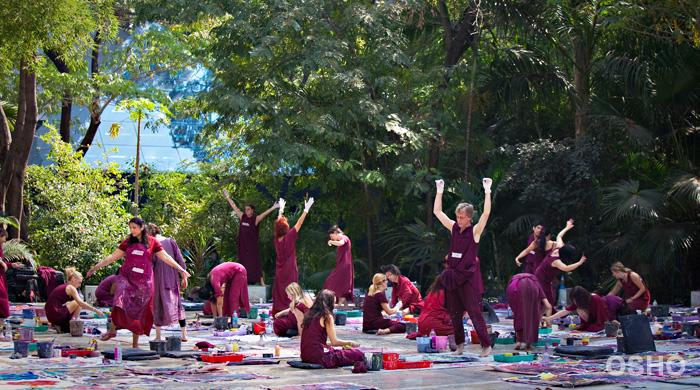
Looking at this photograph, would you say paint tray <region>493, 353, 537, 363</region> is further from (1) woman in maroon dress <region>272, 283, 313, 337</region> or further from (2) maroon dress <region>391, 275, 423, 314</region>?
(2) maroon dress <region>391, 275, 423, 314</region>

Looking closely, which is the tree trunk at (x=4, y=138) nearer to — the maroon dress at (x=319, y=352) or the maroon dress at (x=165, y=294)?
the maroon dress at (x=165, y=294)

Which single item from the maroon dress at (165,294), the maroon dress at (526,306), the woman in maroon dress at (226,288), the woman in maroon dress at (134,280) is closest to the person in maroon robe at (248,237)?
the woman in maroon dress at (226,288)

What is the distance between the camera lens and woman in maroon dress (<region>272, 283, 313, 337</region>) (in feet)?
43.9

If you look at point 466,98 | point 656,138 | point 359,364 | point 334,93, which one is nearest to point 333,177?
point 334,93

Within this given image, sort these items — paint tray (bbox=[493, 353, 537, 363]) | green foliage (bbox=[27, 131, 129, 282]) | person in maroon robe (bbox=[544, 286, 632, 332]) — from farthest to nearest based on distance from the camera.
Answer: green foliage (bbox=[27, 131, 129, 282]) → person in maroon robe (bbox=[544, 286, 632, 332]) → paint tray (bbox=[493, 353, 537, 363])

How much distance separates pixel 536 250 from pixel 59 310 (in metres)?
7.17

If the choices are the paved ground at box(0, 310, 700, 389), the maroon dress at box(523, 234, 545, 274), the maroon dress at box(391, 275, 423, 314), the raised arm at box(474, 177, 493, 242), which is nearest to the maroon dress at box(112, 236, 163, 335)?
the paved ground at box(0, 310, 700, 389)

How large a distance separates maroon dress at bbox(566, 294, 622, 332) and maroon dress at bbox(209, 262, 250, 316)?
4.95 metres

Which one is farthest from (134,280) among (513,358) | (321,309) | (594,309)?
(594,309)

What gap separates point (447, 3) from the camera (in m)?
25.6

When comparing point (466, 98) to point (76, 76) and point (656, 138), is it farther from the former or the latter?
point (76, 76)

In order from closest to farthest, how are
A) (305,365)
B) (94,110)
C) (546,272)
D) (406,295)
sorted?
(305,365) < (546,272) < (406,295) < (94,110)

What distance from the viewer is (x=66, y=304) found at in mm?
15070

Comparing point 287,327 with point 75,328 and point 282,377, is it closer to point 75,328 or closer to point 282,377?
point 75,328
